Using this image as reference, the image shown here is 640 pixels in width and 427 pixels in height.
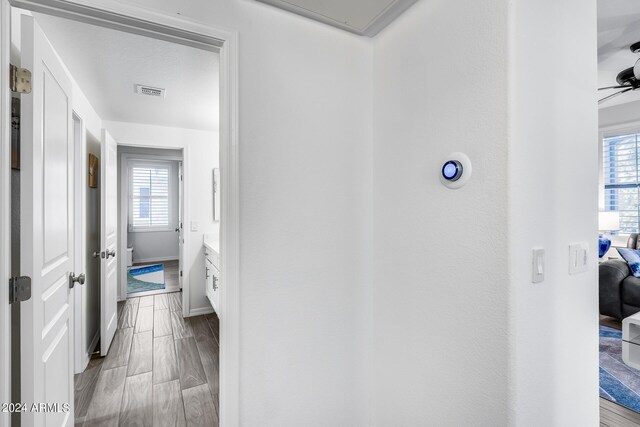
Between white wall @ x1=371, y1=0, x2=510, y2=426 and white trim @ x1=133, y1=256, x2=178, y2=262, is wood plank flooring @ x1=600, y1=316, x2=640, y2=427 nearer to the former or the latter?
white wall @ x1=371, y1=0, x2=510, y2=426

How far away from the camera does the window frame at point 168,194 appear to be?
655 centimetres

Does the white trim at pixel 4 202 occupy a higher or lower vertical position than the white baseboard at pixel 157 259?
higher

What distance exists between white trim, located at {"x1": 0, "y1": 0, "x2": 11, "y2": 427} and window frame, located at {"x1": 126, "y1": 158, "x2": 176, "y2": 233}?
623 cm

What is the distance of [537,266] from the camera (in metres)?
1.04

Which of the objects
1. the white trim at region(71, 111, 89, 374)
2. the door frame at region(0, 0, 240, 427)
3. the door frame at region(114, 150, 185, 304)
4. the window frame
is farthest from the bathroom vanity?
the window frame

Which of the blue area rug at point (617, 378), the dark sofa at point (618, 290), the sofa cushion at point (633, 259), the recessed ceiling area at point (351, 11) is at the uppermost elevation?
the recessed ceiling area at point (351, 11)

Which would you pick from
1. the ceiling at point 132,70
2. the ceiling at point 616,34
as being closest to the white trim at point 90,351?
the ceiling at point 132,70

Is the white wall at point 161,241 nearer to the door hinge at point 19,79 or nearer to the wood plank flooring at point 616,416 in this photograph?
the door hinge at point 19,79

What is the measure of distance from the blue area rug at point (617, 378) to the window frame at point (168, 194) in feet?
24.8

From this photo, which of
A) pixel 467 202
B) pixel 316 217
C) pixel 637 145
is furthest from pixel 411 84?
pixel 637 145

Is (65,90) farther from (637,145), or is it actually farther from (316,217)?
(637,145)

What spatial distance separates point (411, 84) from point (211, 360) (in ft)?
8.81

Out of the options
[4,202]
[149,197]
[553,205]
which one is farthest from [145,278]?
[553,205]

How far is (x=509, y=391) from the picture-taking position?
3.23ft
